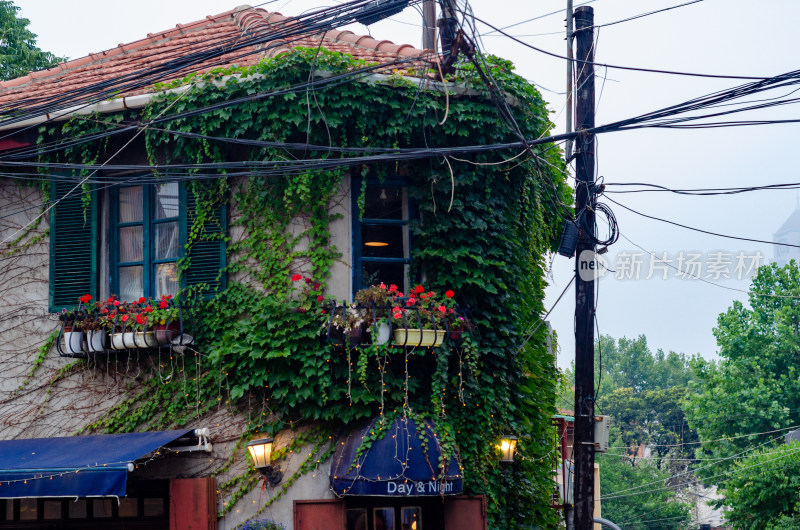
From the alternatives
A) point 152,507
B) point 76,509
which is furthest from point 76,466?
point 76,509

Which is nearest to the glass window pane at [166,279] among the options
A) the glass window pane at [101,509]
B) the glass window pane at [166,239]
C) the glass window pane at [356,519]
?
the glass window pane at [166,239]

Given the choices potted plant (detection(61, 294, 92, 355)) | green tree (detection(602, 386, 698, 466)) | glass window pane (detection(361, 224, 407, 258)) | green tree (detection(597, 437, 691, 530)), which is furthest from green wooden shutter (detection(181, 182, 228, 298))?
green tree (detection(602, 386, 698, 466))

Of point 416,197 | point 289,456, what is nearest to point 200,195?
point 416,197

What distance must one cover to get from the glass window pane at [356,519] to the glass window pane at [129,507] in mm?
2904

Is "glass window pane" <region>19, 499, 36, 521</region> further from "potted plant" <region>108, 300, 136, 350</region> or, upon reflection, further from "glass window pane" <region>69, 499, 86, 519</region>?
"potted plant" <region>108, 300, 136, 350</region>

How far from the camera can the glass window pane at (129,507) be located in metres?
11.2

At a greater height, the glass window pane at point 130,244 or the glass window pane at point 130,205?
the glass window pane at point 130,205

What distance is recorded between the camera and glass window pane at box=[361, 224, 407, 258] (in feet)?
38.1

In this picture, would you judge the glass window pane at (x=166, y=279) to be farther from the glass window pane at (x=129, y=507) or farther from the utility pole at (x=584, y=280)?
the utility pole at (x=584, y=280)

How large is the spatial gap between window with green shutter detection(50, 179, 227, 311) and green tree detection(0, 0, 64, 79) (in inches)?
480

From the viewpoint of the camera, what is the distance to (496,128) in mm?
11664

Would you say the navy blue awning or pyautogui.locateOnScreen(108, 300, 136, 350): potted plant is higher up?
pyautogui.locateOnScreen(108, 300, 136, 350): potted plant

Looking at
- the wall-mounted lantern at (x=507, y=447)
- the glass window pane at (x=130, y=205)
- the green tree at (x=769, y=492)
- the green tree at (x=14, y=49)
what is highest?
the green tree at (x=14, y=49)

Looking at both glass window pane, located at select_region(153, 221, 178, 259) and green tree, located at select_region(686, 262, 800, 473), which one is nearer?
glass window pane, located at select_region(153, 221, 178, 259)
